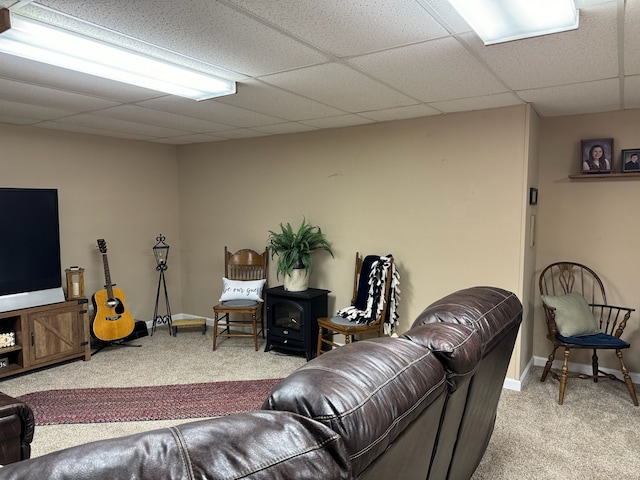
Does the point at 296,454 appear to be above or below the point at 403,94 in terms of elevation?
below

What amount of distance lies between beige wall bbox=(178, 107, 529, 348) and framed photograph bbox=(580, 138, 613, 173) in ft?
Result: 2.29

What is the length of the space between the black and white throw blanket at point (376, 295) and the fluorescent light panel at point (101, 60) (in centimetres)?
207

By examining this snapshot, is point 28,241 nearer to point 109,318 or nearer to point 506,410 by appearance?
point 109,318

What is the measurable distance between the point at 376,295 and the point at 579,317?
1.66 metres

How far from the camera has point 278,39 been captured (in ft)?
7.00

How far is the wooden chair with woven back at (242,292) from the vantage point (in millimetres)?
4722

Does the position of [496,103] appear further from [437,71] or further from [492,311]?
[492,311]

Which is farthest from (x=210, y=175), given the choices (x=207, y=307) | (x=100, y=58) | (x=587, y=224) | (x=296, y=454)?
(x=296, y=454)

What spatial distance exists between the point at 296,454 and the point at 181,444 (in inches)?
8.2

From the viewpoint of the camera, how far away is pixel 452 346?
142 centimetres

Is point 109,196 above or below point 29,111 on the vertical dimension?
below

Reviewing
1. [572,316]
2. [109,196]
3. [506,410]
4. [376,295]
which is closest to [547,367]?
[572,316]

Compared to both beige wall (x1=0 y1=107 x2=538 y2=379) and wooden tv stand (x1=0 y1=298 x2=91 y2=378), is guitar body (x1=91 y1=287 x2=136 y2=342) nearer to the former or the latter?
wooden tv stand (x1=0 y1=298 x2=91 y2=378)

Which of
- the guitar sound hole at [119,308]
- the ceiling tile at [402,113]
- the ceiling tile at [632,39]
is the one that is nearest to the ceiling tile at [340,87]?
the ceiling tile at [402,113]
